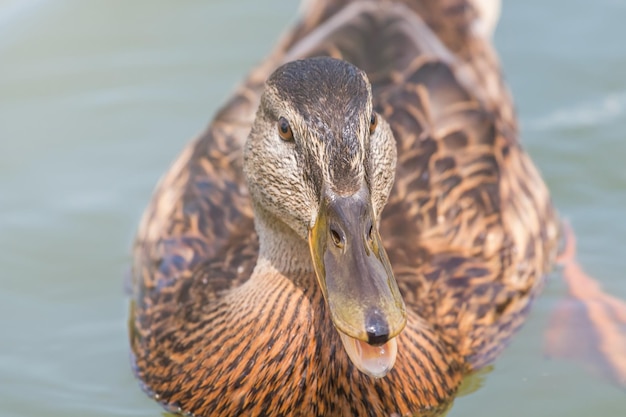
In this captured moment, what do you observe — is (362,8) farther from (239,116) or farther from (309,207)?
(309,207)

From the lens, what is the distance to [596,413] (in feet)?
18.0

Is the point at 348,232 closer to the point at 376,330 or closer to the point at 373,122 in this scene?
the point at 376,330

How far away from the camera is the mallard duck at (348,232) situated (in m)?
4.33

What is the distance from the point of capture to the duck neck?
15.9 ft

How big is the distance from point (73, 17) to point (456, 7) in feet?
11.4

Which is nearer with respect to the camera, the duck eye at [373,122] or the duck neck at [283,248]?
the duck eye at [373,122]

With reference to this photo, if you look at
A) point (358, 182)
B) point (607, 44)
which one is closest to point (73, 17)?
point (607, 44)

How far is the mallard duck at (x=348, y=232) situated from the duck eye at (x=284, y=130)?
0.01 m

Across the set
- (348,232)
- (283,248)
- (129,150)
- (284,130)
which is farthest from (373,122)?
(129,150)

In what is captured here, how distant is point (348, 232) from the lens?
165 inches

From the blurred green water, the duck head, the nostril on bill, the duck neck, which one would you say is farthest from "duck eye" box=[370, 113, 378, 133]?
the blurred green water

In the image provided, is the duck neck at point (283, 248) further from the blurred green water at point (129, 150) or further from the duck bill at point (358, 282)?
the blurred green water at point (129, 150)

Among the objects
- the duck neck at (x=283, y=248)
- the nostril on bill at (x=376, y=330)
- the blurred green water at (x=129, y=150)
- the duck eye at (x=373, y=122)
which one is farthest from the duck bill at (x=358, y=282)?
the blurred green water at (x=129, y=150)

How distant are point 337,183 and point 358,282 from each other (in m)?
0.38
